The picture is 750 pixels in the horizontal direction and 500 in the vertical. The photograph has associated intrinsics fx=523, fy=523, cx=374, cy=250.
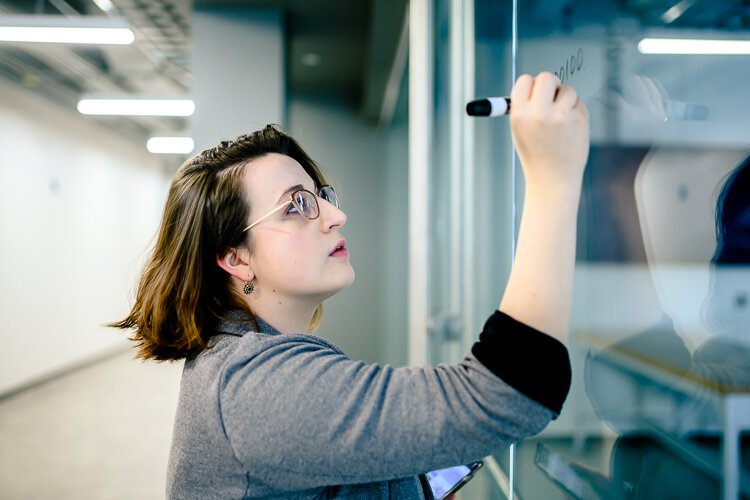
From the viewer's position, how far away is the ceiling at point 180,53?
341 centimetres

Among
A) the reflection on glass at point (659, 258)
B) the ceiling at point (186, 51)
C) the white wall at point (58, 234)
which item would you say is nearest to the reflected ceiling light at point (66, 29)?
the ceiling at point (186, 51)

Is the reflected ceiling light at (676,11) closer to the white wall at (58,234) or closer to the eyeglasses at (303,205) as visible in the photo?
the eyeglasses at (303,205)

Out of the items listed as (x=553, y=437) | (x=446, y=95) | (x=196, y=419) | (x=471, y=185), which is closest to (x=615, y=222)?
(x=553, y=437)

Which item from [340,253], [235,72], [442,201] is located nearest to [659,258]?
[340,253]

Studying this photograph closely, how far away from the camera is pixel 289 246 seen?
2.63 feet

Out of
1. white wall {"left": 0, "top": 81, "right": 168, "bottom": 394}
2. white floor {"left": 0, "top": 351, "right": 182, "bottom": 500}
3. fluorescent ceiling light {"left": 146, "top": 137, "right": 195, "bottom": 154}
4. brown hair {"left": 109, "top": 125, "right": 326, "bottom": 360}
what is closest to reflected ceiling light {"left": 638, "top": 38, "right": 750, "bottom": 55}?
brown hair {"left": 109, "top": 125, "right": 326, "bottom": 360}

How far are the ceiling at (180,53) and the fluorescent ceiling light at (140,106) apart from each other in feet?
1.08

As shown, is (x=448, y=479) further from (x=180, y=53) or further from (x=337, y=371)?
(x=180, y=53)

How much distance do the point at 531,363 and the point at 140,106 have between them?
17.7ft

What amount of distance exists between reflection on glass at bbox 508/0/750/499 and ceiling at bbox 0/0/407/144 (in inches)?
97.2

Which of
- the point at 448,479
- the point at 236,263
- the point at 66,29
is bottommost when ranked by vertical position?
the point at 448,479

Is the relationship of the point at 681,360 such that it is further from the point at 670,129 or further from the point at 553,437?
the point at 553,437

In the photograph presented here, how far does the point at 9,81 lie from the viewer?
17.0ft

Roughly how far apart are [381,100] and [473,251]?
148 inches
